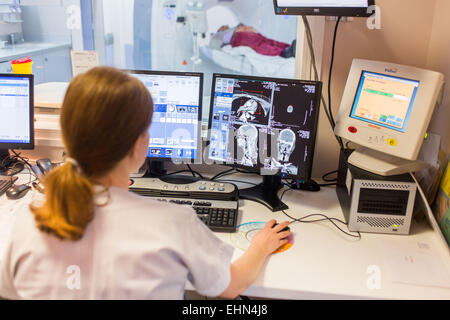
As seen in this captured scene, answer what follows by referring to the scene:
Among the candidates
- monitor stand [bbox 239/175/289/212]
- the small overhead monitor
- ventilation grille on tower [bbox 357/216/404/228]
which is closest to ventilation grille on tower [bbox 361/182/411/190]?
ventilation grille on tower [bbox 357/216/404/228]

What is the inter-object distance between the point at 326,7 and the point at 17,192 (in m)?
1.31

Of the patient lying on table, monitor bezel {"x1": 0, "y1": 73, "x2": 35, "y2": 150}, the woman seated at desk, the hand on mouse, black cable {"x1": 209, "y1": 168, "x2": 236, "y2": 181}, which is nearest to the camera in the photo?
the woman seated at desk

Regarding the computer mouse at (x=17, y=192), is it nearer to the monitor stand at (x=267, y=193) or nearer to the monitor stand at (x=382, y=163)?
the monitor stand at (x=267, y=193)

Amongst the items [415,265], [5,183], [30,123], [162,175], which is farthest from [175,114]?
[415,265]

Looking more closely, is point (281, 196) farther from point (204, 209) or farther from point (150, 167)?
point (150, 167)

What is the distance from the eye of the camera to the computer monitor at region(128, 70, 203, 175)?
1.63 meters

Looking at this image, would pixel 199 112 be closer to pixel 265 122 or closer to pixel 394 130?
pixel 265 122

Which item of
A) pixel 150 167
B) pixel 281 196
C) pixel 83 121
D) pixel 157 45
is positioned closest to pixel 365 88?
pixel 281 196

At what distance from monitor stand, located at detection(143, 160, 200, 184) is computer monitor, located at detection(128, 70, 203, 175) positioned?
7 centimetres

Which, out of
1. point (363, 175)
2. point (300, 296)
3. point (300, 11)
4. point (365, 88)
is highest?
point (300, 11)

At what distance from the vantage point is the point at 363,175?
1.42m

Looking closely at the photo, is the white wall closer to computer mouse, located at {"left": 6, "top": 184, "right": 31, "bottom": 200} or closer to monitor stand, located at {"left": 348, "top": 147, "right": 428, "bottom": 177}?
monitor stand, located at {"left": 348, "top": 147, "right": 428, "bottom": 177}

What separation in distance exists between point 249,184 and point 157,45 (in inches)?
55.8

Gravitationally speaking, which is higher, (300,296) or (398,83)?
(398,83)
